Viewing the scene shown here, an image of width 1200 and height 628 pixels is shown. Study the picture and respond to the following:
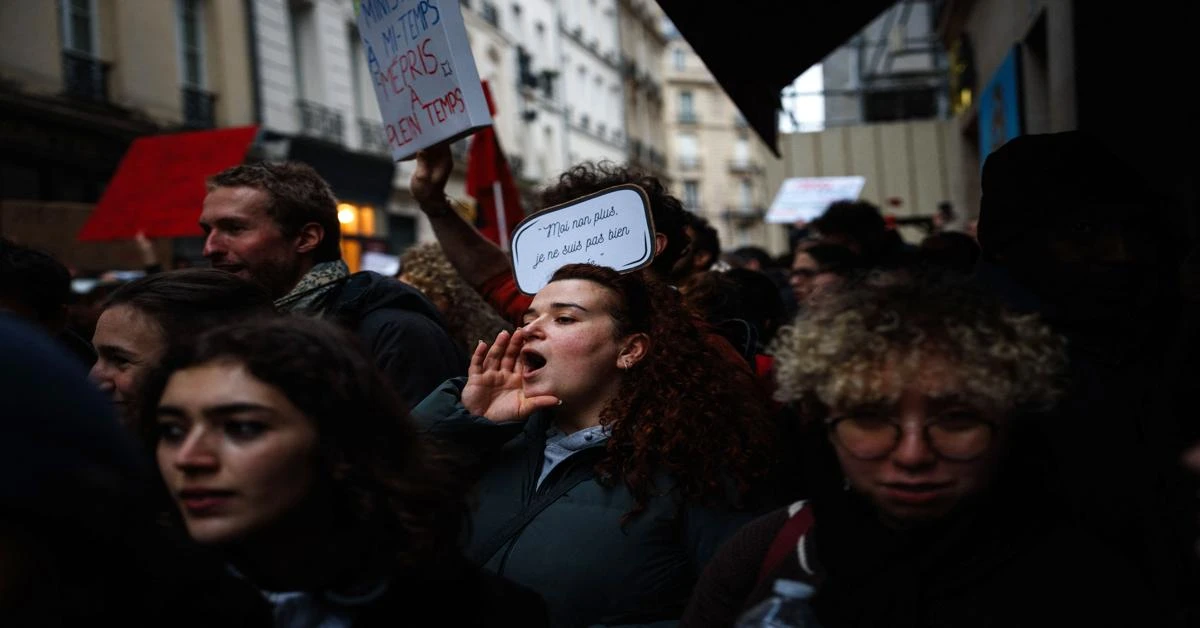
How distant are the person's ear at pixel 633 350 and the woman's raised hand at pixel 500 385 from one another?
0.73ft

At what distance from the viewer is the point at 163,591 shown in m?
1.43

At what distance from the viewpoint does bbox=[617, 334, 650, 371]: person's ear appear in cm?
308

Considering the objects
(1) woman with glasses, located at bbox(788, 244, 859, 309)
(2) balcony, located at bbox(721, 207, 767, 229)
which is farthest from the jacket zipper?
(2) balcony, located at bbox(721, 207, 767, 229)

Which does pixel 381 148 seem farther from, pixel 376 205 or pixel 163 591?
pixel 163 591

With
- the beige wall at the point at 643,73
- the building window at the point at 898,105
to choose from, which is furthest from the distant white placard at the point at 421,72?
the beige wall at the point at 643,73

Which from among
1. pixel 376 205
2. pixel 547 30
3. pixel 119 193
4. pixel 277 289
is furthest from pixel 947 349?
pixel 547 30

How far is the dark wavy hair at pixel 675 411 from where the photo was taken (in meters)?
2.75

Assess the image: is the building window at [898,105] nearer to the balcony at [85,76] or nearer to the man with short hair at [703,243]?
the balcony at [85,76]

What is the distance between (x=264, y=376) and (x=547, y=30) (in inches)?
1402

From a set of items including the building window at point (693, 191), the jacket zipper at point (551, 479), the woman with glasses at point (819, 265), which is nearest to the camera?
the jacket zipper at point (551, 479)

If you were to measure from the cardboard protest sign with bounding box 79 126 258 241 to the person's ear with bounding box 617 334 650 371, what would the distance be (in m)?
4.90

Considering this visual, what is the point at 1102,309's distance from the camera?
2.45 metres

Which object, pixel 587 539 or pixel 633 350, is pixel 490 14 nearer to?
pixel 633 350

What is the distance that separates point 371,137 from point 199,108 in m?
5.40
